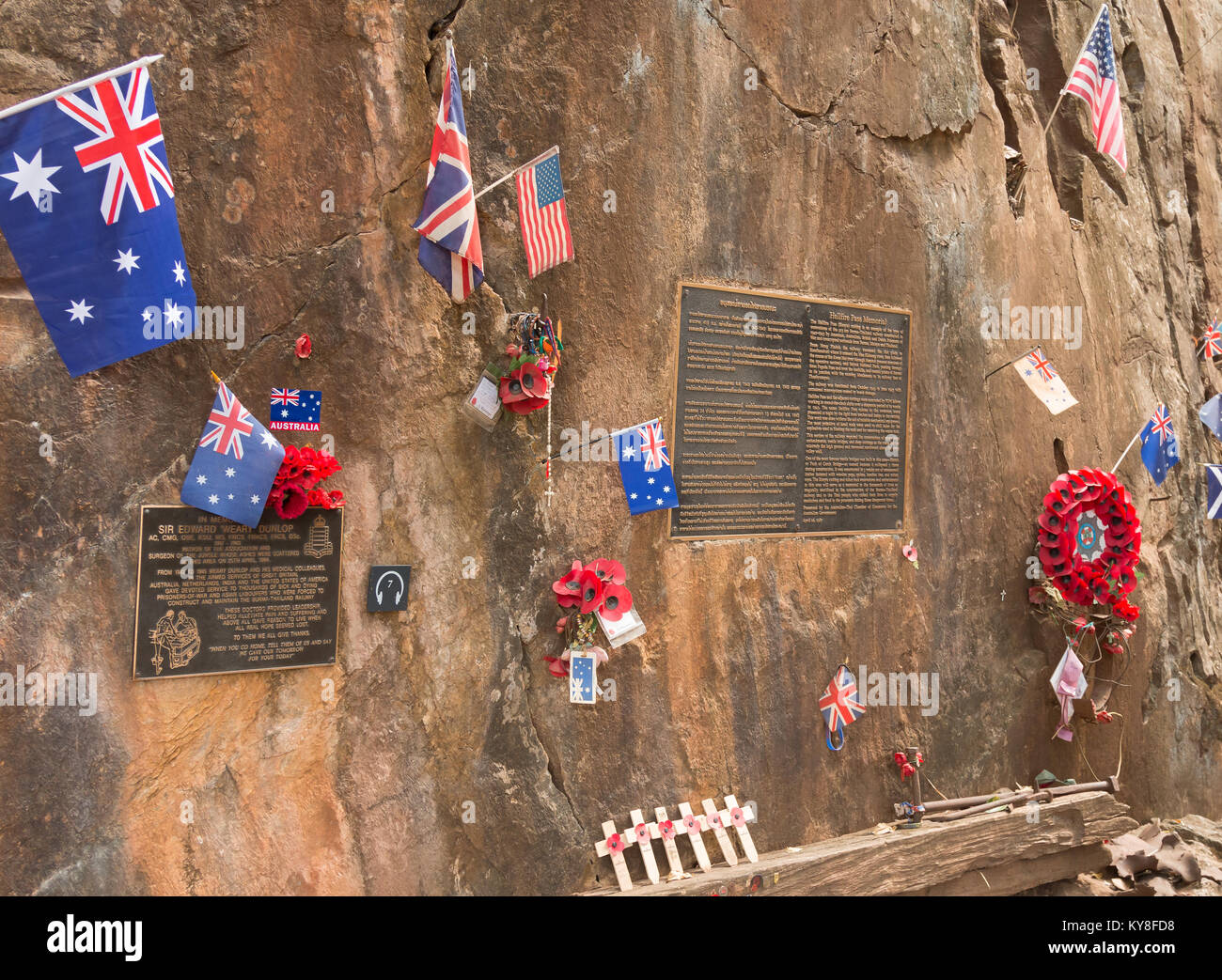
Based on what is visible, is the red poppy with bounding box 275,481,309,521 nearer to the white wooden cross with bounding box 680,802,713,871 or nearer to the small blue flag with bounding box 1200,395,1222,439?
the white wooden cross with bounding box 680,802,713,871

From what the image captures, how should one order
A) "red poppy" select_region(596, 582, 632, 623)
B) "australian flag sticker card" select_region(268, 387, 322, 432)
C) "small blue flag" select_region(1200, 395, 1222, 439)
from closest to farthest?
"australian flag sticker card" select_region(268, 387, 322, 432) → "red poppy" select_region(596, 582, 632, 623) → "small blue flag" select_region(1200, 395, 1222, 439)

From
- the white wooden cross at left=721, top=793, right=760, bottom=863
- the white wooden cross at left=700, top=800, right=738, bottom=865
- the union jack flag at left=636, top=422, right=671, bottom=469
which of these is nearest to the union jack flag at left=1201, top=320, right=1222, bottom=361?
the union jack flag at left=636, top=422, right=671, bottom=469

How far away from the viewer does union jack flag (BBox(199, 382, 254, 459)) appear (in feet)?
14.0

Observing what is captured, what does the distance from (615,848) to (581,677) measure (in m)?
1.08

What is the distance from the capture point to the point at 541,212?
492cm

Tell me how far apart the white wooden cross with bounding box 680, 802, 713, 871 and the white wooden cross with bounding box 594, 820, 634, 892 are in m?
0.41

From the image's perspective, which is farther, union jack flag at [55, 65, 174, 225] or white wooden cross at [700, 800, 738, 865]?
white wooden cross at [700, 800, 738, 865]

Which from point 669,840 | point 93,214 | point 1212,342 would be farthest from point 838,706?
point 1212,342

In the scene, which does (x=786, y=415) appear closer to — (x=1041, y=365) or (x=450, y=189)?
(x=1041, y=365)

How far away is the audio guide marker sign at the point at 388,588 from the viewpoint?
474 cm

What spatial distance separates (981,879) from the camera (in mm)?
6434

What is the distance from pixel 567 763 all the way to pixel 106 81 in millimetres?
4213

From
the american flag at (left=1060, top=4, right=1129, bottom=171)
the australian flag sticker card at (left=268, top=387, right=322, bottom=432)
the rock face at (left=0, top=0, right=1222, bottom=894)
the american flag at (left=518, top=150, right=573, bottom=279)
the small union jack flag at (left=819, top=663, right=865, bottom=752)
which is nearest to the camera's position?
the rock face at (left=0, top=0, right=1222, bottom=894)

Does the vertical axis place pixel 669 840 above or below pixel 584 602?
below
